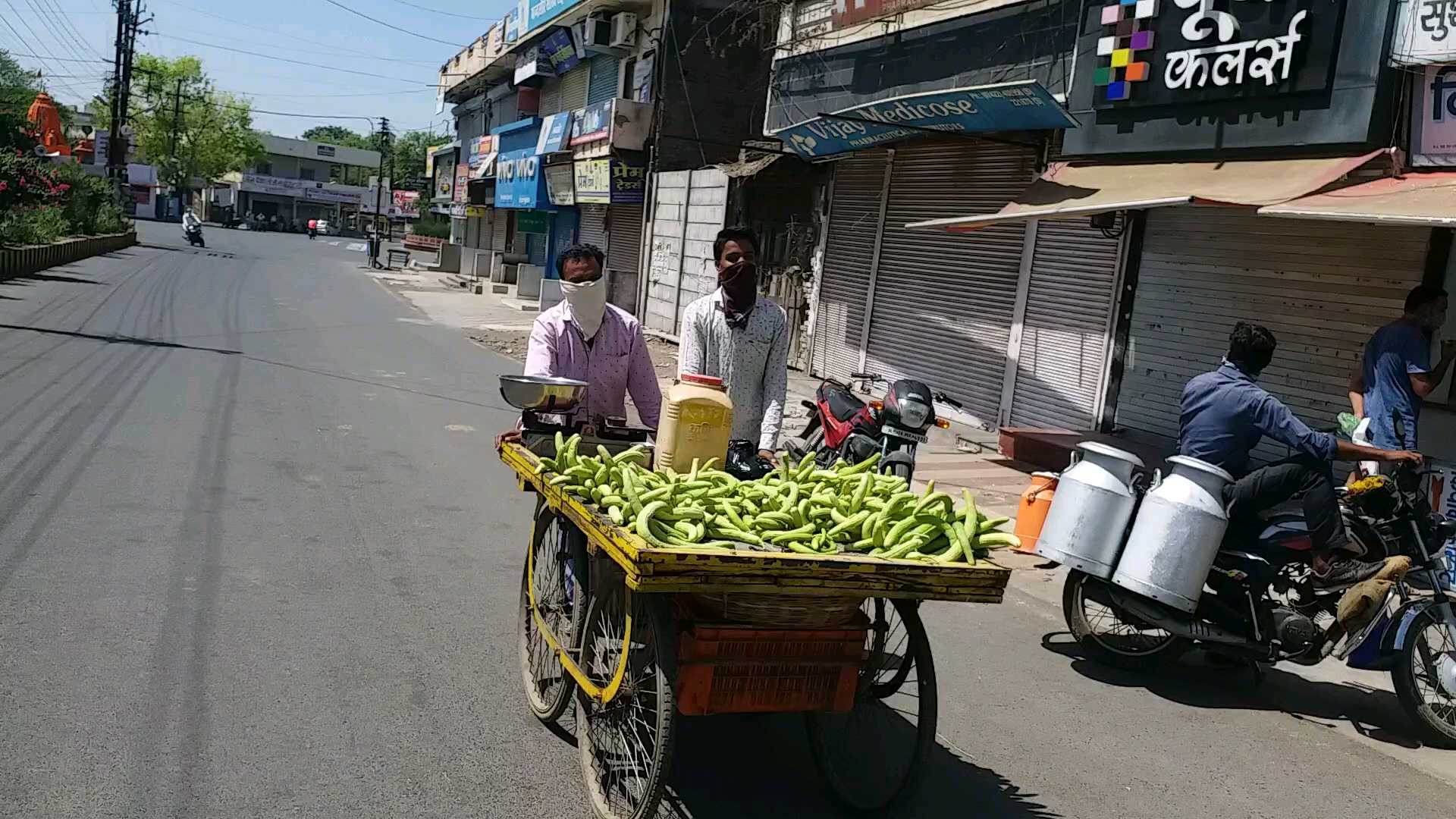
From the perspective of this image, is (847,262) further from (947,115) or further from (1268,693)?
(1268,693)

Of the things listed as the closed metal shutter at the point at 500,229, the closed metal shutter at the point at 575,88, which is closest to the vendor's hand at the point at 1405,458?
the closed metal shutter at the point at 575,88

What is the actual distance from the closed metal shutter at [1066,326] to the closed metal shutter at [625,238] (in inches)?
586

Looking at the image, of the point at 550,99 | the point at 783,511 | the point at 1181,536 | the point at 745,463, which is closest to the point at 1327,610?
the point at 1181,536

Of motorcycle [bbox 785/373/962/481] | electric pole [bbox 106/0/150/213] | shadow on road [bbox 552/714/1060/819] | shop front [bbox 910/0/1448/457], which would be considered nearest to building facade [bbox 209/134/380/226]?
electric pole [bbox 106/0/150/213]

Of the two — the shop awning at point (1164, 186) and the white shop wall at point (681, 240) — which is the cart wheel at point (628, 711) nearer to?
the shop awning at point (1164, 186)

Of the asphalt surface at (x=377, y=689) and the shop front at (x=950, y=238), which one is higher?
the shop front at (x=950, y=238)

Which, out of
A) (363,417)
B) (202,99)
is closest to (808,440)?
(363,417)

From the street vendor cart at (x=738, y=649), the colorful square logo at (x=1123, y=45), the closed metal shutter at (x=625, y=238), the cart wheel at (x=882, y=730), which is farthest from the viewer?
the closed metal shutter at (x=625, y=238)

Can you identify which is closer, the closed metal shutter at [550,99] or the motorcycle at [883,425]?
the motorcycle at [883,425]

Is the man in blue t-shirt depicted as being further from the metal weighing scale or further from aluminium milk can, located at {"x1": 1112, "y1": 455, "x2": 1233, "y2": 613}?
the metal weighing scale

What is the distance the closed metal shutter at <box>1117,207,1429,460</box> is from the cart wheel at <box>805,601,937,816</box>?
22.2 feet

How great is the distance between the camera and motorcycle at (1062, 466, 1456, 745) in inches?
196

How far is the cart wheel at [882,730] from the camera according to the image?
366 centimetres

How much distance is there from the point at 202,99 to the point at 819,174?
285 ft
